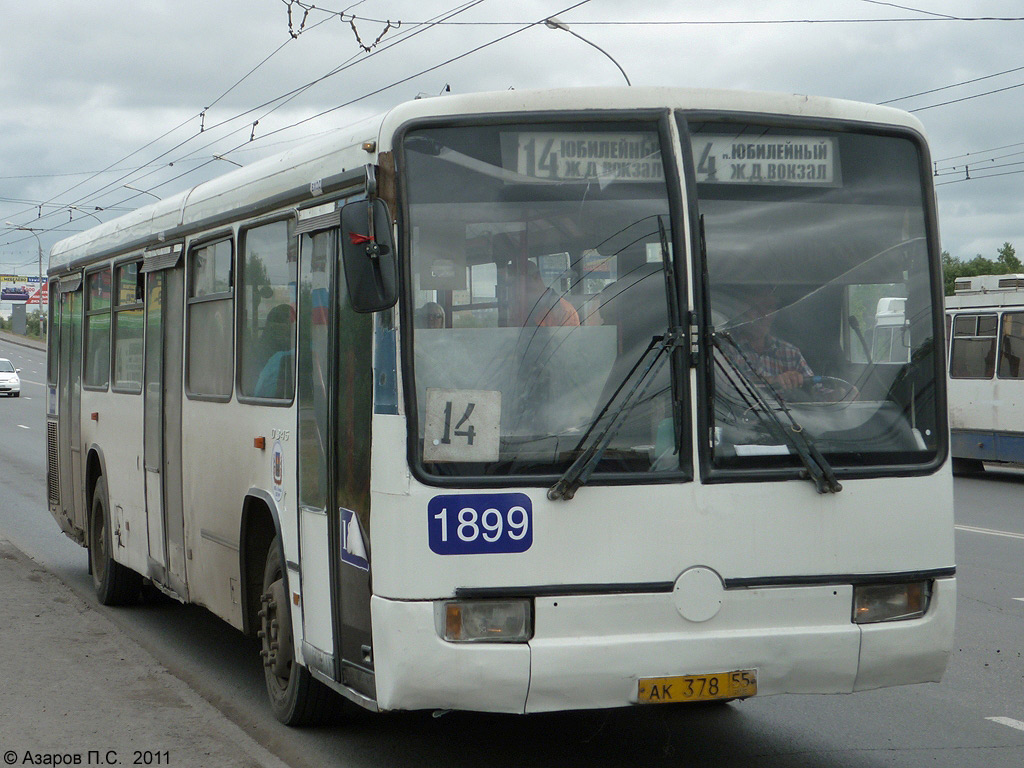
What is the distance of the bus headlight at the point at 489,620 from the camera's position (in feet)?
15.9

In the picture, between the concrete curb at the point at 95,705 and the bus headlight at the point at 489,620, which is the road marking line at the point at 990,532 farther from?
the bus headlight at the point at 489,620

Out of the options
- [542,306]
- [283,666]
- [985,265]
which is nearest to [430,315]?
[542,306]

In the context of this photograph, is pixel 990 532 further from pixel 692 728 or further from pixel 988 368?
pixel 692 728

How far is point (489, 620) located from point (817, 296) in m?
1.76

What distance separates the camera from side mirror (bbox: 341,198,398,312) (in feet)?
15.9

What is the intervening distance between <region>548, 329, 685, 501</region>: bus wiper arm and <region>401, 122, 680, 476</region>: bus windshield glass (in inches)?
0.5

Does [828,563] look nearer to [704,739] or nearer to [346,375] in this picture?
[704,739]

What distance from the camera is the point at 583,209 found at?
16.6 feet

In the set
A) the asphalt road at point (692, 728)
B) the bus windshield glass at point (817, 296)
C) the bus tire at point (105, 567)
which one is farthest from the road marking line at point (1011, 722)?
the bus tire at point (105, 567)

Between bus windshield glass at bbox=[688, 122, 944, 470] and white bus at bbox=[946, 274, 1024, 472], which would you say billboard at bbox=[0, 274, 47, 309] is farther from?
bus windshield glass at bbox=[688, 122, 944, 470]

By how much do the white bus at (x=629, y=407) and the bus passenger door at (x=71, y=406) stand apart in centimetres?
567

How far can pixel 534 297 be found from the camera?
502cm

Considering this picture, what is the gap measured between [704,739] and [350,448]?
2.19m

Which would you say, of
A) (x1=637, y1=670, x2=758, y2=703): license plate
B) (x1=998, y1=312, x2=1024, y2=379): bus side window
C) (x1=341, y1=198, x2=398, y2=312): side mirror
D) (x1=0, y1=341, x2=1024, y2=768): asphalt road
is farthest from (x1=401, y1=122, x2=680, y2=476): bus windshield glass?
(x1=998, y1=312, x2=1024, y2=379): bus side window
